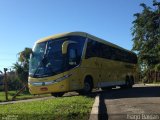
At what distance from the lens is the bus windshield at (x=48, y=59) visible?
1978 cm

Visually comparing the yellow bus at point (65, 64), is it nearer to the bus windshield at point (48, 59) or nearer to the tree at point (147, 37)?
the bus windshield at point (48, 59)

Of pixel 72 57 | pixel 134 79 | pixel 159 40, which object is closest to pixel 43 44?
pixel 72 57

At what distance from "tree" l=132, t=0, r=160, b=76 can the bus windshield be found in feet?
123

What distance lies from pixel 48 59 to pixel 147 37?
1696 inches

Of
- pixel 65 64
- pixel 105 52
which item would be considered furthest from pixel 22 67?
pixel 65 64

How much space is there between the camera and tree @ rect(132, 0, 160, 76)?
58.0 metres

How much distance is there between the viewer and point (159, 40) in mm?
58094

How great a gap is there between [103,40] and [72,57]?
5844mm

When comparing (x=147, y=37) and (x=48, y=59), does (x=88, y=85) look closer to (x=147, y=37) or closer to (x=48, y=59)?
(x=48, y=59)

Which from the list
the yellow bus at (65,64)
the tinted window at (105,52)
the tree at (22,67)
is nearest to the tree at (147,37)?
the tree at (22,67)

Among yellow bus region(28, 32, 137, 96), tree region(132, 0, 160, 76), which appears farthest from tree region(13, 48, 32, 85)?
yellow bus region(28, 32, 137, 96)

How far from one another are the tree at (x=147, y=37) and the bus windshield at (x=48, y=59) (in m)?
37.5

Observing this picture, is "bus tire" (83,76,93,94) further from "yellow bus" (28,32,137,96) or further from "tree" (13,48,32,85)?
"tree" (13,48,32,85)

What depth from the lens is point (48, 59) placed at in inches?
787
